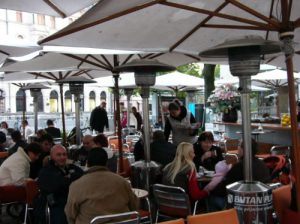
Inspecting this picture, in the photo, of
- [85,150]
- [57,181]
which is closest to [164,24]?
[57,181]

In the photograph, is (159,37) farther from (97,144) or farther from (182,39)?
(97,144)

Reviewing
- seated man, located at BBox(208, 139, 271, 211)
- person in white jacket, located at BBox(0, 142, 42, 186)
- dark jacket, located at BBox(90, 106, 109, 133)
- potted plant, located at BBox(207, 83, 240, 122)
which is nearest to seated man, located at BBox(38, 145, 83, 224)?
person in white jacket, located at BBox(0, 142, 42, 186)

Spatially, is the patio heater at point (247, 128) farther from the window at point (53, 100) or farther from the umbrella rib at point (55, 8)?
the window at point (53, 100)

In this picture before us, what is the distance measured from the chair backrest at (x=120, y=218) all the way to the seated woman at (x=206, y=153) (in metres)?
2.97

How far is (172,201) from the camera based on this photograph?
16.4 ft

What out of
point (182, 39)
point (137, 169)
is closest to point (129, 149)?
point (137, 169)

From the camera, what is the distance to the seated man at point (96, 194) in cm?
380

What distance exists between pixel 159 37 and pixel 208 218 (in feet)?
9.48

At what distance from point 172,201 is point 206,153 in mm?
1951

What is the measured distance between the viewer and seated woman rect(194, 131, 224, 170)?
680 cm

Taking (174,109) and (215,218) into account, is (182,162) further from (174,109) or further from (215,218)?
(174,109)

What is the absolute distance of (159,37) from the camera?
5.53 metres

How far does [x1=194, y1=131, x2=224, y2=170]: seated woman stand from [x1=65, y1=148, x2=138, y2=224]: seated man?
9.91ft

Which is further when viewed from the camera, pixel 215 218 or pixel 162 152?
pixel 162 152
